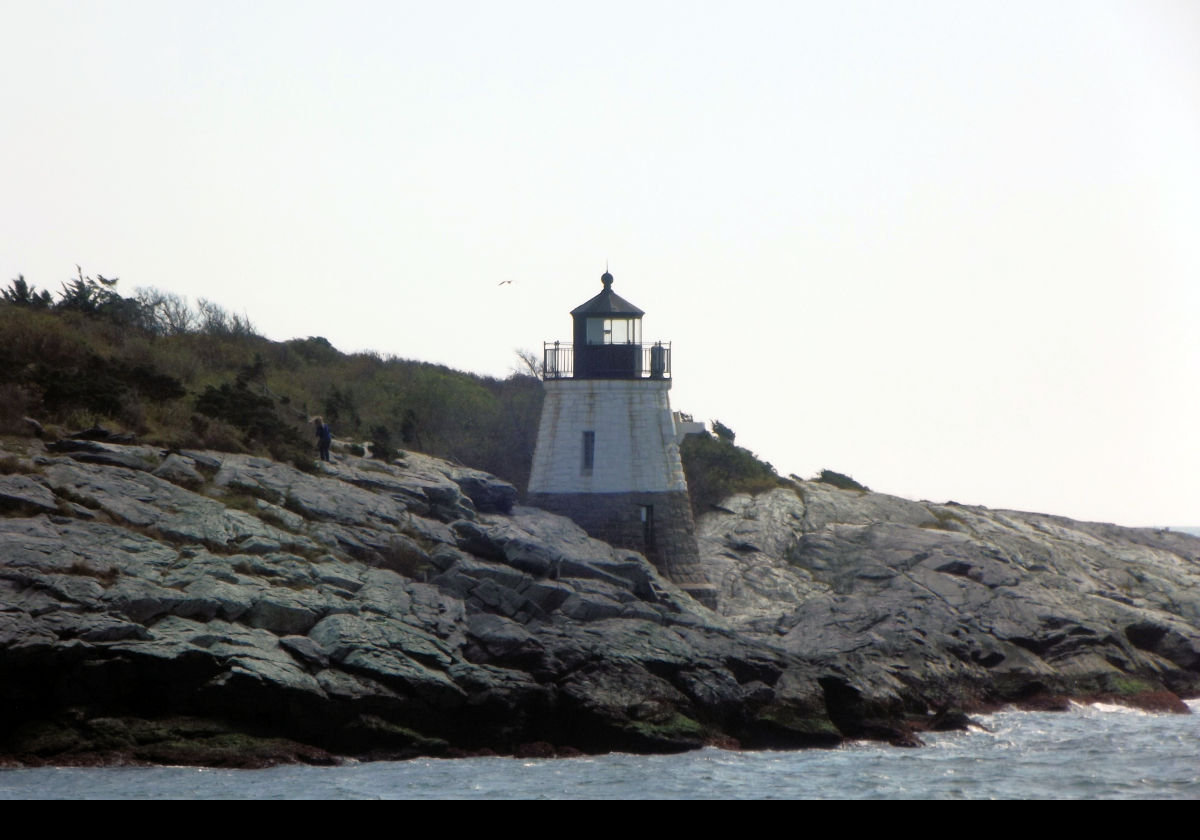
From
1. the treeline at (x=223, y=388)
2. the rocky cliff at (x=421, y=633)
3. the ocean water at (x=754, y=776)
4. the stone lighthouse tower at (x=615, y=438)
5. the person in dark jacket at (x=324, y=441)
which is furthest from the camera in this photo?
the stone lighthouse tower at (x=615, y=438)

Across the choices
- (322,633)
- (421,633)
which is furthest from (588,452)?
(322,633)

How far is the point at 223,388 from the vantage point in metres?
31.0

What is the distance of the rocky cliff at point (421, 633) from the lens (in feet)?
61.8

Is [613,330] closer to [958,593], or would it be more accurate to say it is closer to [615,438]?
[615,438]

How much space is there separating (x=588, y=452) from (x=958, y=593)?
10200mm

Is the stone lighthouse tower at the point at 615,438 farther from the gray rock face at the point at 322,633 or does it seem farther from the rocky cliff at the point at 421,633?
the gray rock face at the point at 322,633

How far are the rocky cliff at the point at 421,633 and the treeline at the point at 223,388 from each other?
78.3 inches

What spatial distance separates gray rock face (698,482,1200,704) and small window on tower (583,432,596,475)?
17.0ft

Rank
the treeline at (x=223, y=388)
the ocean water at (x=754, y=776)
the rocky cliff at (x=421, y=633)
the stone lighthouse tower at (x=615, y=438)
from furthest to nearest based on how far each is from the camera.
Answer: the stone lighthouse tower at (x=615, y=438), the treeline at (x=223, y=388), the rocky cliff at (x=421, y=633), the ocean water at (x=754, y=776)

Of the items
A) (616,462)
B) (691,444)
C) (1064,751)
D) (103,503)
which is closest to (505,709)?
(103,503)

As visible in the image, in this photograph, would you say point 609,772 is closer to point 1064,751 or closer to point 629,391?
point 1064,751

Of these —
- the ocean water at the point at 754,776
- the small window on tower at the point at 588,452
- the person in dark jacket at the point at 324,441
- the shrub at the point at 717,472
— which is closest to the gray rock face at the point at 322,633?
the ocean water at the point at 754,776
